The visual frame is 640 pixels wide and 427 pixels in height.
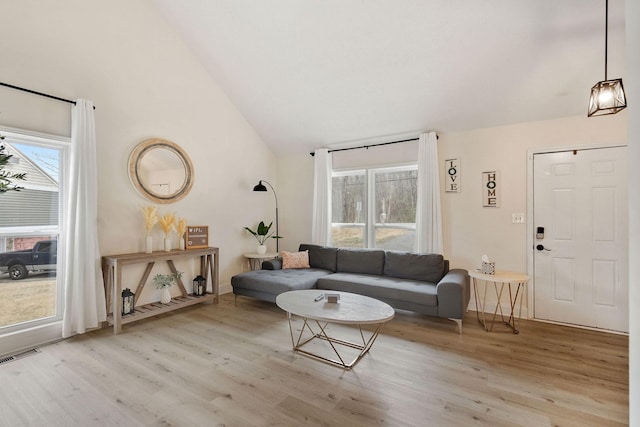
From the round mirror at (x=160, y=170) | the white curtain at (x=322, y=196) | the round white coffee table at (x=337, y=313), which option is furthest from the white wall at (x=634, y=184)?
the round mirror at (x=160, y=170)

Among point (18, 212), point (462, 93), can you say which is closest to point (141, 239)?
point (18, 212)

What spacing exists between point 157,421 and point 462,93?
13.1 ft

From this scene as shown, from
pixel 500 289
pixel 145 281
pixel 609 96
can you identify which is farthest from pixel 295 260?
pixel 609 96

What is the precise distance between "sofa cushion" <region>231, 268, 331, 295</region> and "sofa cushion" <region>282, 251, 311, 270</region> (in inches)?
10.3

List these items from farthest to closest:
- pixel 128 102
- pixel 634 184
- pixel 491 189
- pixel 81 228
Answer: pixel 491 189
pixel 128 102
pixel 81 228
pixel 634 184

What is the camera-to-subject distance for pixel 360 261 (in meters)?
4.20

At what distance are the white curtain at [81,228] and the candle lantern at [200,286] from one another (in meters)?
1.15

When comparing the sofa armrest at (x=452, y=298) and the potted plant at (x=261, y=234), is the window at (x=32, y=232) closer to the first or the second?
the potted plant at (x=261, y=234)

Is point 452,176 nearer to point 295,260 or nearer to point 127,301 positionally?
point 295,260

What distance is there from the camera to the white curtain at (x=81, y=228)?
2.84 metres

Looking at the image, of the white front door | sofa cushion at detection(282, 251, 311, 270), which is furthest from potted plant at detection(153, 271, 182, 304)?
the white front door

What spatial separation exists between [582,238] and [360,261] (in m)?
2.53

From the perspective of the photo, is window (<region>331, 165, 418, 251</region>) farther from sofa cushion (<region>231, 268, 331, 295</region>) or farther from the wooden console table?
the wooden console table

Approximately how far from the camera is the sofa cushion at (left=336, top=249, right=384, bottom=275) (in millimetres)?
4091
